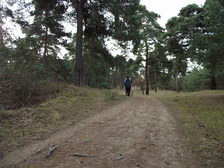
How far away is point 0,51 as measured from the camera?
20.5ft

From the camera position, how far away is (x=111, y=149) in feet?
14.9

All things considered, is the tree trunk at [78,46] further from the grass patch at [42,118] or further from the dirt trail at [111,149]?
the dirt trail at [111,149]

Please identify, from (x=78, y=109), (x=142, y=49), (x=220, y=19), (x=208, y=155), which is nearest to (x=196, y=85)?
(x=142, y=49)

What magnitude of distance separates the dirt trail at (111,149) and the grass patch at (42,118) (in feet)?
1.82

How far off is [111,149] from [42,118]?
396 cm

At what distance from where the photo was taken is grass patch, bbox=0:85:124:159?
5648 millimetres

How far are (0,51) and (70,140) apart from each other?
351 centimetres

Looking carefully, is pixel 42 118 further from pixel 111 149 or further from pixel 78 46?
pixel 78 46

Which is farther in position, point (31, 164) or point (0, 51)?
point (0, 51)

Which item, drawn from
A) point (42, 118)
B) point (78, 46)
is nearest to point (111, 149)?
point (42, 118)

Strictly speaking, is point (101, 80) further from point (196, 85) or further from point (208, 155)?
point (208, 155)

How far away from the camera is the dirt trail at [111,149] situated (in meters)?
3.91

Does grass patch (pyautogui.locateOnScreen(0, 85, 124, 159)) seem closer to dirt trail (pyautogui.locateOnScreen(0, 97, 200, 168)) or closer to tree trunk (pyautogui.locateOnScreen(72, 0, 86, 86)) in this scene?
dirt trail (pyautogui.locateOnScreen(0, 97, 200, 168))

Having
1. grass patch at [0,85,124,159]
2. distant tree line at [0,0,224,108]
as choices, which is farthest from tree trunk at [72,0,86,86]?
grass patch at [0,85,124,159]
